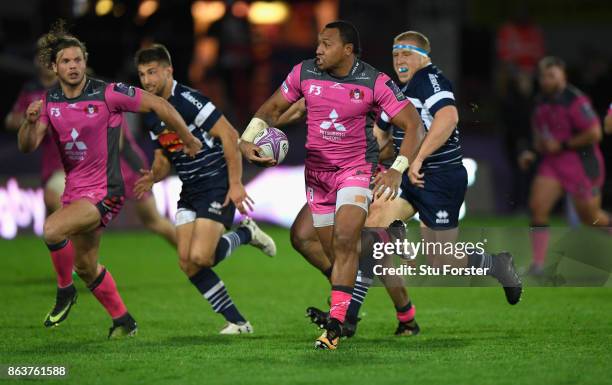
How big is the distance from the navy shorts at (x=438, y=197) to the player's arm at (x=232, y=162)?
1270mm

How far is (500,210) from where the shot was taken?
19.2 m

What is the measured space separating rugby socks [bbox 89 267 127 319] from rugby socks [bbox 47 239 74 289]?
0.24m

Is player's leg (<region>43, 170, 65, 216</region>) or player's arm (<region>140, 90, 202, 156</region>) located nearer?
player's arm (<region>140, 90, 202, 156</region>)

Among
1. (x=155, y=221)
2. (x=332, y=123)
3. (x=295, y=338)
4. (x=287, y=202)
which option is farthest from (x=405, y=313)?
(x=287, y=202)

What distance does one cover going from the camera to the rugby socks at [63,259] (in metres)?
9.20

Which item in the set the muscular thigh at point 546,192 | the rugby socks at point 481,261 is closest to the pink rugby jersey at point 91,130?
the rugby socks at point 481,261

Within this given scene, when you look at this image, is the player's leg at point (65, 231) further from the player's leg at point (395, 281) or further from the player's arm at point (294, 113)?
the player's leg at point (395, 281)

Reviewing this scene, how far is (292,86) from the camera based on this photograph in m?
8.91

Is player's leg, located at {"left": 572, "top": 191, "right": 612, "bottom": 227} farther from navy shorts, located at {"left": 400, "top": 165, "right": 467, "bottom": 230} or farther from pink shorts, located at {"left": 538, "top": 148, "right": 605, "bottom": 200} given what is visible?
navy shorts, located at {"left": 400, "top": 165, "right": 467, "bottom": 230}

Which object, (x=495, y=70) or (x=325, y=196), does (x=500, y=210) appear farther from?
(x=325, y=196)

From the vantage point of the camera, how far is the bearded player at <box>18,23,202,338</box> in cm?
906

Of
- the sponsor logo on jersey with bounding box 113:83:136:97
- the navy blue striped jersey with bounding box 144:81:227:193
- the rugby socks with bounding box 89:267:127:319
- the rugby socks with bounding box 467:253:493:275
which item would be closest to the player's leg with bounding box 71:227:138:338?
the rugby socks with bounding box 89:267:127:319

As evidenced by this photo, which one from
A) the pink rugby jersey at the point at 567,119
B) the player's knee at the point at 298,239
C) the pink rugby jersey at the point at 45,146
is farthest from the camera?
the pink rugby jersey at the point at 567,119

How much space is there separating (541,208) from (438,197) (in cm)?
387
